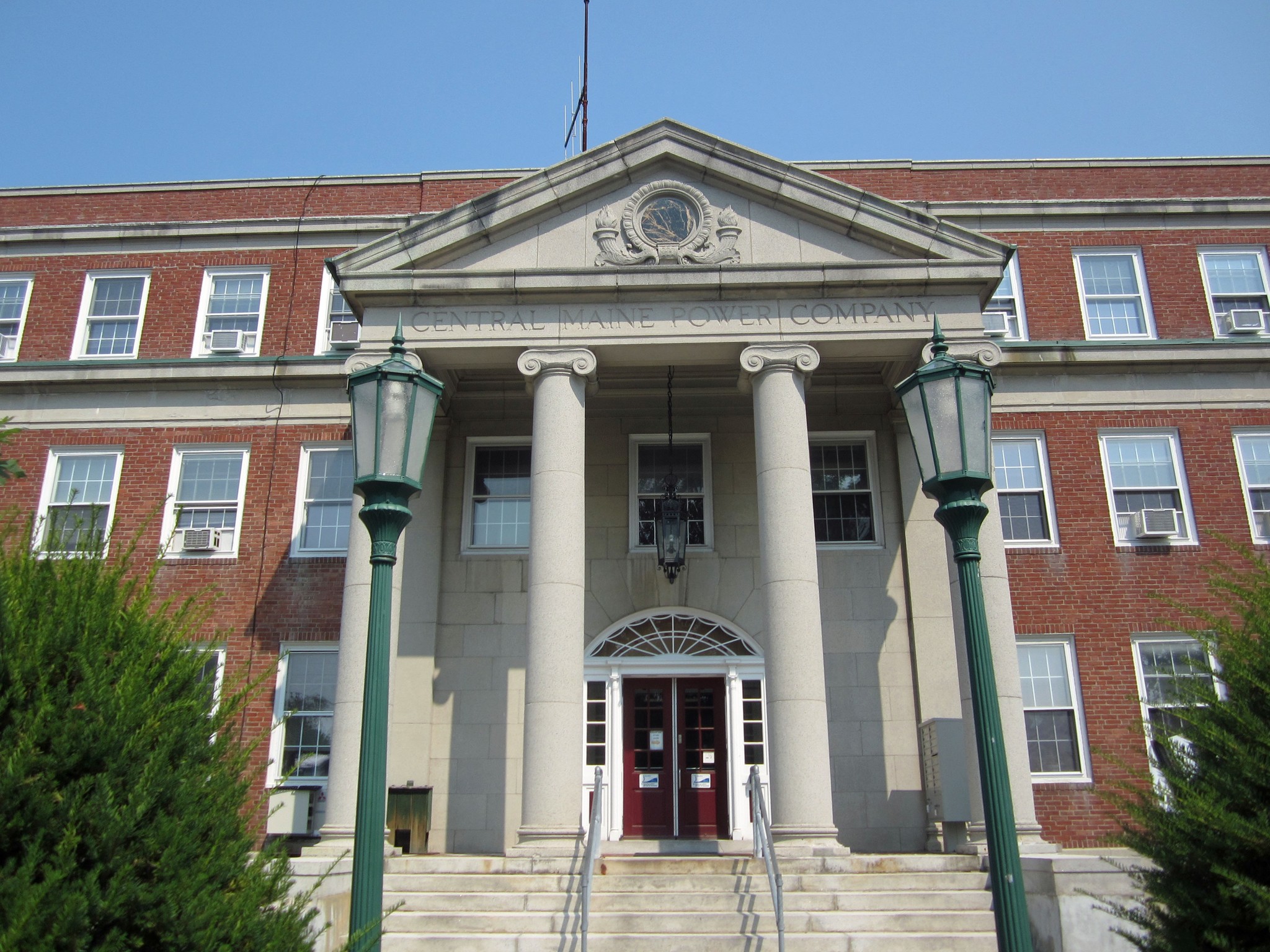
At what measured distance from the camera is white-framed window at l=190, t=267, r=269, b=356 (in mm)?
19672

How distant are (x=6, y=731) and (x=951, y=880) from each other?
10495 mm

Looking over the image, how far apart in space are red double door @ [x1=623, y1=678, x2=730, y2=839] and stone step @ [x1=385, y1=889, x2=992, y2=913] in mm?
4760

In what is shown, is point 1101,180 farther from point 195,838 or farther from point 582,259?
point 195,838

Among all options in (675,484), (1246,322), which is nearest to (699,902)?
(675,484)

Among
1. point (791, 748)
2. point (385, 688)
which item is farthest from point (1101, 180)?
point (385, 688)

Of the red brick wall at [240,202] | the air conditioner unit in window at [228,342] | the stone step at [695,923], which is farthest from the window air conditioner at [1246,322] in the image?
the air conditioner unit in window at [228,342]

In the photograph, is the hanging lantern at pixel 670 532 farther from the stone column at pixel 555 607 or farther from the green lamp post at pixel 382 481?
the green lamp post at pixel 382 481

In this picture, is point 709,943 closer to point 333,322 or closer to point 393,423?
point 393,423

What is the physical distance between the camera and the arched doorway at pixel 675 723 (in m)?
16.7

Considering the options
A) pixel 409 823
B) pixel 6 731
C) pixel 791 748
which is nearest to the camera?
pixel 6 731

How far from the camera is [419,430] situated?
25.7ft

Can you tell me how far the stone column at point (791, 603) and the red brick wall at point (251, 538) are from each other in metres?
7.88

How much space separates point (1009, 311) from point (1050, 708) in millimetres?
7601

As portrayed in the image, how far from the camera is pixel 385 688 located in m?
7.24
